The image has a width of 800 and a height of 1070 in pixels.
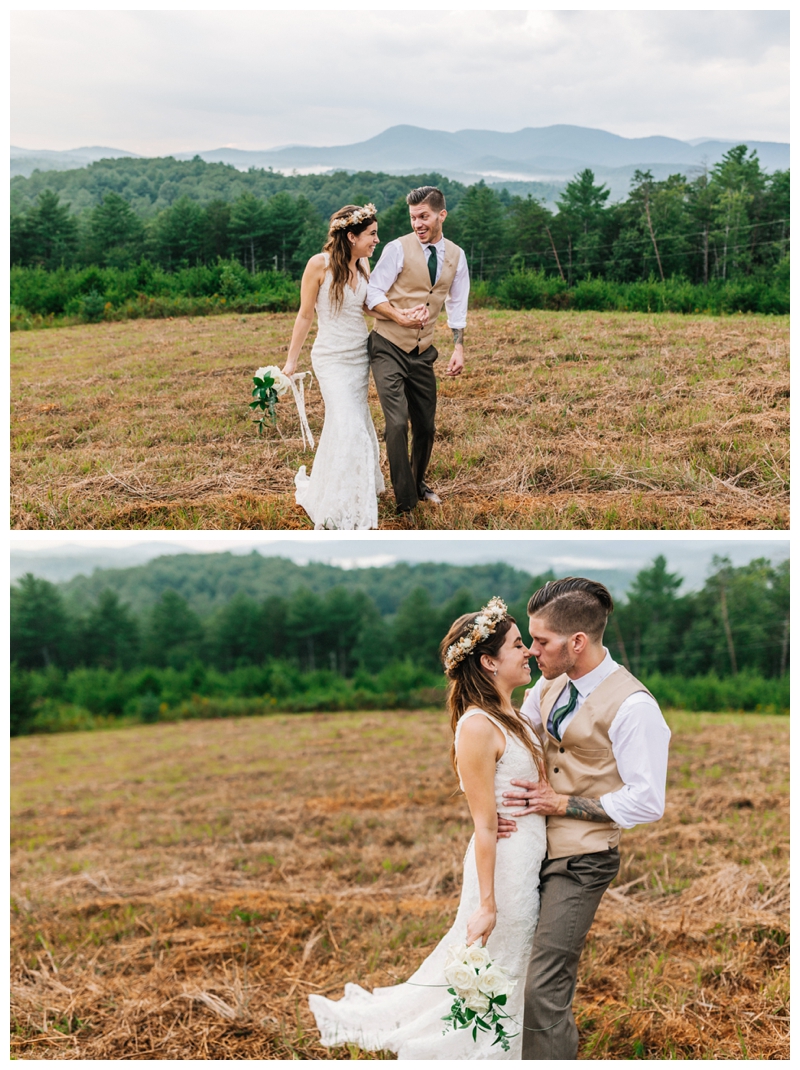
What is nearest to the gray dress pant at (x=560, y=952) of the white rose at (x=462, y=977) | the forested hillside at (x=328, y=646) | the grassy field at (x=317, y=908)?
the white rose at (x=462, y=977)

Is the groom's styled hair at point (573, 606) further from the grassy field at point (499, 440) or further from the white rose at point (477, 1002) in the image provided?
the grassy field at point (499, 440)

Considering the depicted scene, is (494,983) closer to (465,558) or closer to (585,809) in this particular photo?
(585,809)

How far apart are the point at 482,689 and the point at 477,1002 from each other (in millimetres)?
1250

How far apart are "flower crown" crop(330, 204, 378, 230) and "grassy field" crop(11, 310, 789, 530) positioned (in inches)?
87.1

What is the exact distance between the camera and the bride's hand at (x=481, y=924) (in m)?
3.37

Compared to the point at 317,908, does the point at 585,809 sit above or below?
above

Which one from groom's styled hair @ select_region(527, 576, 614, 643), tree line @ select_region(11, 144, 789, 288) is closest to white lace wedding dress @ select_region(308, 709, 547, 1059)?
groom's styled hair @ select_region(527, 576, 614, 643)

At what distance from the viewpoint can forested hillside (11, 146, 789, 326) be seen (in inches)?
766

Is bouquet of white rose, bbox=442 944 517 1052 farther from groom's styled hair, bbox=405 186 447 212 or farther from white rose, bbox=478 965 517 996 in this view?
groom's styled hair, bbox=405 186 447 212

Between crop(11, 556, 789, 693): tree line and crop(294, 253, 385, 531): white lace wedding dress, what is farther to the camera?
crop(11, 556, 789, 693): tree line

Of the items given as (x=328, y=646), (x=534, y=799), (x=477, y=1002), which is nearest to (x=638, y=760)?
(x=534, y=799)

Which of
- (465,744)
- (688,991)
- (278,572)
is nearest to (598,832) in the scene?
(465,744)

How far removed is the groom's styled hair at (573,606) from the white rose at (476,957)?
1323 millimetres

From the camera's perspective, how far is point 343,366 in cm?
569
